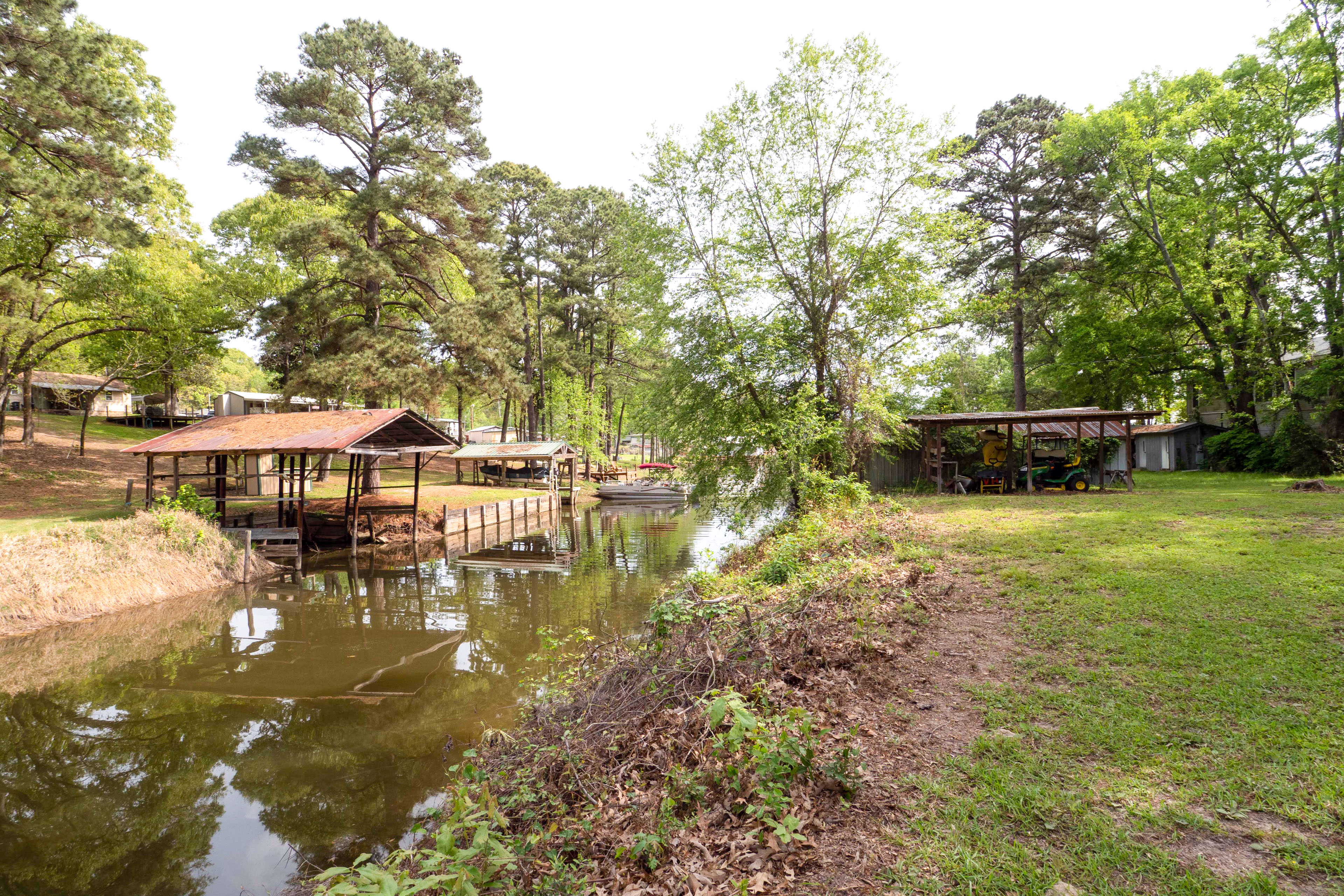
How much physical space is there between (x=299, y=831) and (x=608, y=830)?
352 centimetres

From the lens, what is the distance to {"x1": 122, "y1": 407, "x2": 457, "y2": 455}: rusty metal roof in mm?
15516

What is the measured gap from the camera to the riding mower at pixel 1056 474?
1864 centimetres

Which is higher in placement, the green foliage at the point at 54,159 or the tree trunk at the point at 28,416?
the green foliage at the point at 54,159

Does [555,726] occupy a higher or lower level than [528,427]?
lower

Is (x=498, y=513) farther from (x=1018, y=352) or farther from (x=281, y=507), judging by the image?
(x=1018, y=352)

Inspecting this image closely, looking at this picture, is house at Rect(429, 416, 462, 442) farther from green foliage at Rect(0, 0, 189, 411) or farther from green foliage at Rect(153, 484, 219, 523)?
green foliage at Rect(153, 484, 219, 523)

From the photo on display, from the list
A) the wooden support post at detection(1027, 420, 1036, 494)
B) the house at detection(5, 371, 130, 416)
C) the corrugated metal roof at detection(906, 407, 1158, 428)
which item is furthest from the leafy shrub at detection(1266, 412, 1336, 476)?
the house at detection(5, 371, 130, 416)

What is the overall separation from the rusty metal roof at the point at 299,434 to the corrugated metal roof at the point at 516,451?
9.36 m

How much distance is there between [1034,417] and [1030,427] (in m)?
1.05

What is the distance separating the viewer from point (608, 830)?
361cm

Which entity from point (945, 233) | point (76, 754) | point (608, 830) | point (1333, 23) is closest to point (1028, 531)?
point (945, 233)

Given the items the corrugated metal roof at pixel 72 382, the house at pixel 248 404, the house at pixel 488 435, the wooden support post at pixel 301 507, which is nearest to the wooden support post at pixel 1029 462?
the wooden support post at pixel 301 507

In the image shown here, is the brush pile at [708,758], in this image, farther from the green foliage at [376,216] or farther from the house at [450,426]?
the house at [450,426]

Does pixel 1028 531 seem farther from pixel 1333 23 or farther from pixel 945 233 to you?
pixel 1333 23
